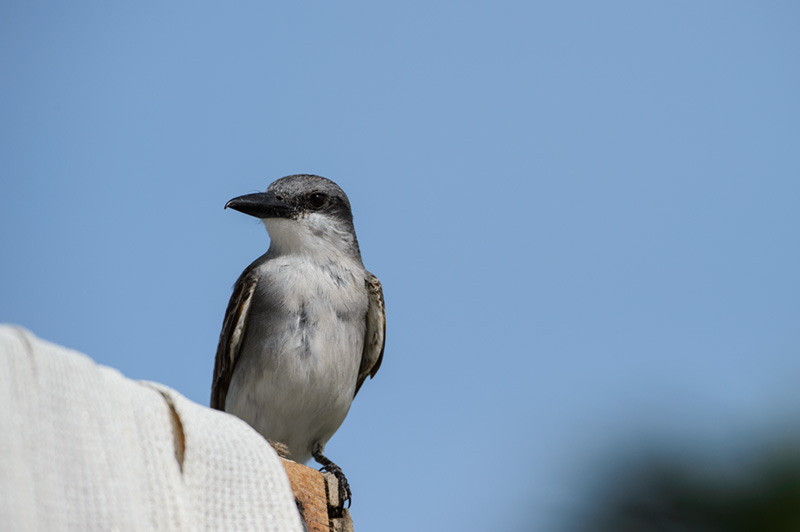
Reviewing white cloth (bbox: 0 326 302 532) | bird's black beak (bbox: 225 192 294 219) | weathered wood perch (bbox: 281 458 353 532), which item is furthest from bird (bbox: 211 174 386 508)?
white cloth (bbox: 0 326 302 532)

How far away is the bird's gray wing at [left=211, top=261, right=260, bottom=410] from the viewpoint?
637 centimetres

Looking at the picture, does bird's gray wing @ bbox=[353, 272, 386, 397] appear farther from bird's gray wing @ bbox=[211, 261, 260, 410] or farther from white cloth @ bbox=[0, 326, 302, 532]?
white cloth @ bbox=[0, 326, 302, 532]

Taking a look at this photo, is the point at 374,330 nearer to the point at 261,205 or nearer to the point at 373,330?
the point at 373,330

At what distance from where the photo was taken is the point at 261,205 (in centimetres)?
649

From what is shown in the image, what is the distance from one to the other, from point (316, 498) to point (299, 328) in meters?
3.24

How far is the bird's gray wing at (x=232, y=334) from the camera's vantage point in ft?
20.9

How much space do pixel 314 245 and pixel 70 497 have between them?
4955mm

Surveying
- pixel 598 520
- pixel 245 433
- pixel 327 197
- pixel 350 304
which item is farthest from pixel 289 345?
pixel 598 520

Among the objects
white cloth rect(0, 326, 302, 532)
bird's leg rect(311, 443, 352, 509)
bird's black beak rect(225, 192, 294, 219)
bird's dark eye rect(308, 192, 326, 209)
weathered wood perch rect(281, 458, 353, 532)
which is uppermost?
bird's dark eye rect(308, 192, 326, 209)

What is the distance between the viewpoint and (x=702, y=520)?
363 inches

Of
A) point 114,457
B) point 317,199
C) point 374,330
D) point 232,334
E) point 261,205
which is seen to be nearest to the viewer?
point 114,457

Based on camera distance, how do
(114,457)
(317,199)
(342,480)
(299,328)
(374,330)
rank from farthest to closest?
(317,199) → (374,330) → (299,328) → (342,480) → (114,457)

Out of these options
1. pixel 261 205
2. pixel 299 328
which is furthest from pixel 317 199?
pixel 299 328

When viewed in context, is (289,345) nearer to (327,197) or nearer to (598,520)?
(327,197)
